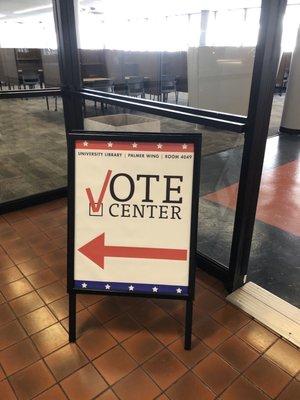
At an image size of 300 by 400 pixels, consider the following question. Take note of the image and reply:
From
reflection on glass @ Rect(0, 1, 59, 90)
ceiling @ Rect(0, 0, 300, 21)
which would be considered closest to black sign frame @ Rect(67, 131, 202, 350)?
reflection on glass @ Rect(0, 1, 59, 90)

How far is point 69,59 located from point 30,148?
2.19m

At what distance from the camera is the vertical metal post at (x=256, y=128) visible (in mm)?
1551

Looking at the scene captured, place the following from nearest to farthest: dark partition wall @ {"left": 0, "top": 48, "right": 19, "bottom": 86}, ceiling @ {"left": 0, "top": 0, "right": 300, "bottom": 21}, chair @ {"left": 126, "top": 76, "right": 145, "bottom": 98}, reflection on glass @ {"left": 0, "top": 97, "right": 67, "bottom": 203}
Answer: reflection on glass @ {"left": 0, "top": 97, "right": 67, "bottom": 203} < dark partition wall @ {"left": 0, "top": 48, "right": 19, "bottom": 86} < chair @ {"left": 126, "top": 76, "right": 145, "bottom": 98} < ceiling @ {"left": 0, "top": 0, "right": 300, "bottom": 21}

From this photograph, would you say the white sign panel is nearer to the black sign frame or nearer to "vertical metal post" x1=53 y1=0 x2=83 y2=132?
the black sign frame

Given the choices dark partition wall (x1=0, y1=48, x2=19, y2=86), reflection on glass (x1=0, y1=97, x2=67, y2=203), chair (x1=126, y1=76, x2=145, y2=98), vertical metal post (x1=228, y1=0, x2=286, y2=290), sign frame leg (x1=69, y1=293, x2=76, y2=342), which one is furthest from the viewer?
chair (x1=126, y1=76, x2=145, y2=98)

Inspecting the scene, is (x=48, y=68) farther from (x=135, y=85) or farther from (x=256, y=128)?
(x=135, y=85)

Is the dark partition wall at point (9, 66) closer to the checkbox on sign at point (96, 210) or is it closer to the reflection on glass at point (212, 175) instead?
the reflection on glass at point (212, 175)

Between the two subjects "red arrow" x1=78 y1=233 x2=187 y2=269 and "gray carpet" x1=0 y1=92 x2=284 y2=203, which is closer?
"red arrow" x1=78 y1=233 x2=187 y2=269

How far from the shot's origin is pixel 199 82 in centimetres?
559

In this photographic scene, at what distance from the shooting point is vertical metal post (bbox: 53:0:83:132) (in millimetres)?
2729

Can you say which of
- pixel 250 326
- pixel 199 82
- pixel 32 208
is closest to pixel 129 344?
pixel 250 326

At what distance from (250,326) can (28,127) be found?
163 inches

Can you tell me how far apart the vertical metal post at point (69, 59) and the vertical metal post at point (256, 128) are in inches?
71.8

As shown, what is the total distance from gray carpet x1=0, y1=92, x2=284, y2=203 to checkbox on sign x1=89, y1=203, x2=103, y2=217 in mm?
1582
